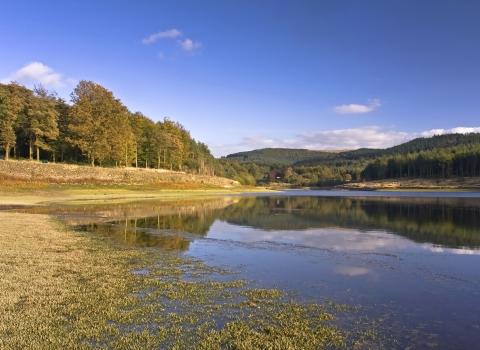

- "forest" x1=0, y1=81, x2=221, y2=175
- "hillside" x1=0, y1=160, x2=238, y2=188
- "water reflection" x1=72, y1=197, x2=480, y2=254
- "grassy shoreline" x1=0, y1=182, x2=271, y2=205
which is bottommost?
"water reflection" x1=72, y1=197, x2=480, y2=254

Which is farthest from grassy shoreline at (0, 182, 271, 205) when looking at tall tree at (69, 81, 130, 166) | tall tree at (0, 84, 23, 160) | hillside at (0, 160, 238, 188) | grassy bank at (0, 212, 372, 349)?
grassy bank at (0, 212, 372, 349)

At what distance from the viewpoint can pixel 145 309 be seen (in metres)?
13.9

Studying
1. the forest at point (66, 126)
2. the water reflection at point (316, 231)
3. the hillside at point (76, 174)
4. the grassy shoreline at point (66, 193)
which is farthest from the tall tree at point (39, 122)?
the water reflection at point (316, 231)

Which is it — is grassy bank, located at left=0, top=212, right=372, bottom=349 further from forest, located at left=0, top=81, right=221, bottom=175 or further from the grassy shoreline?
forest, located at left=0, top=81, right=221, bottom=175

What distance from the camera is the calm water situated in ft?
45.3

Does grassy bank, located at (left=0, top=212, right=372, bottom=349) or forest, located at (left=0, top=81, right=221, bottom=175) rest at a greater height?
forest, located at (left=0, top=81, right=221, bottom=175)

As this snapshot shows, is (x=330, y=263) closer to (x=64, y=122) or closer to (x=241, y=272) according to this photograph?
(x=241, y=272)

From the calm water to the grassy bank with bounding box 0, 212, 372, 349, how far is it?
1911 mm

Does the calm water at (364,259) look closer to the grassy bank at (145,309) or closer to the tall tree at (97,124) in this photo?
the grassy bank at (145,309)

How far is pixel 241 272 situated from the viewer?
20672mm

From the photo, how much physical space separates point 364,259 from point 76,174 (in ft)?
263

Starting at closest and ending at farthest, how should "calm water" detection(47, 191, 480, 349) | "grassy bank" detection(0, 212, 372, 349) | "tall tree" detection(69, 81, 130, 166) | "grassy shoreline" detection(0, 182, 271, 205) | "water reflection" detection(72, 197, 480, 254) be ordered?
"grassy bank" detection(0, 212, 372, 349) → "calm water" detection(47, 191, 480, 349) → "water reflection" detection(72, 197, 480, 254) → "grassy shoreline" detection(0, 182, 271, 205) → "tall tree" detection(69, 81, 130, 166)

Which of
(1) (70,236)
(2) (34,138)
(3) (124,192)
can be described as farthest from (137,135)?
(1) (70,236)

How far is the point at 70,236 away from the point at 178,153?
412 ft
